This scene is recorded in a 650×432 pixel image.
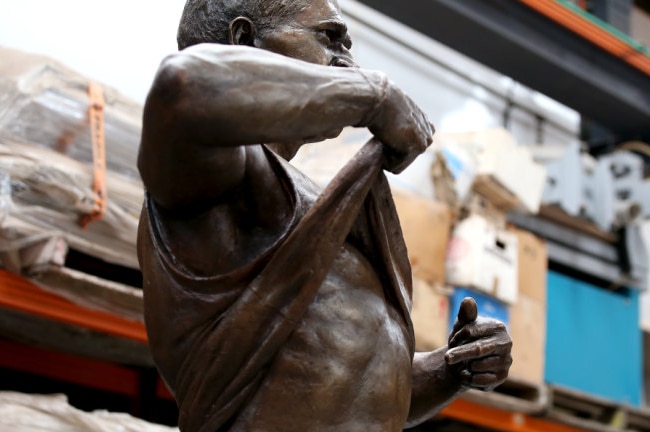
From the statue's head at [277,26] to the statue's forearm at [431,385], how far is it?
484mm

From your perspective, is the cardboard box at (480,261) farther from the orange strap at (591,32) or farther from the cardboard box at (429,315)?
the orange strap at (591,32)

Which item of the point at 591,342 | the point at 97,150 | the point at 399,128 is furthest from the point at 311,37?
the point at 591,342

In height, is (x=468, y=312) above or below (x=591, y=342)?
above

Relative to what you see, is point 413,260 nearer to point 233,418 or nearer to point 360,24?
point 360,24

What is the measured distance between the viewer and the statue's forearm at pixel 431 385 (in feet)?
5.02

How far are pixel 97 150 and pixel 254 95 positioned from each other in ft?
6.96

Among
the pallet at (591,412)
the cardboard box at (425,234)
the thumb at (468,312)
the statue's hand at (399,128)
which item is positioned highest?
the statue's hand at (399,128)

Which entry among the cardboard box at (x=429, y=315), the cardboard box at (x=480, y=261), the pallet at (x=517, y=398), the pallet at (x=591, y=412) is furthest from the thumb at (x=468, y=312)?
the pallet at (x=591, y=412)

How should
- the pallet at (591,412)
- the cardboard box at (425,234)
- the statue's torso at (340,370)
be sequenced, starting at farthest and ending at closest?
the pallet at (591,412) → the cardboard box at (425,234) → the statue's torso at (340,370)

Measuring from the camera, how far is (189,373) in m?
1.33

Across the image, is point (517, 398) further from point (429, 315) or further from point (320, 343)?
point (320, 343)

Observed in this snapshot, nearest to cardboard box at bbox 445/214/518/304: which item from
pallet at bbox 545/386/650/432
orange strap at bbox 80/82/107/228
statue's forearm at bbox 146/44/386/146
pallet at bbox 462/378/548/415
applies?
pallet at bbox 462/378/548/415

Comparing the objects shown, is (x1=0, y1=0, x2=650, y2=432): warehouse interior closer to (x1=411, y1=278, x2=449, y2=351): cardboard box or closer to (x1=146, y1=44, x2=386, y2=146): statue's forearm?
(x1=411, y1=278, x2=449, y2=351): cardboard box

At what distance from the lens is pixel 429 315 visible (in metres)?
4.30
